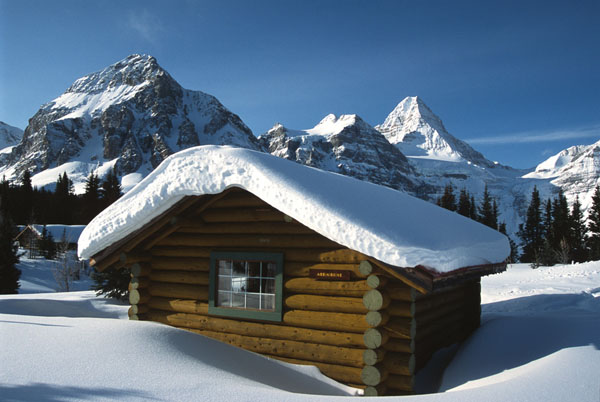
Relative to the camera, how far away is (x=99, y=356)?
4.30 m

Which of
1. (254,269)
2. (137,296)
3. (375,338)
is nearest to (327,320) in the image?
(375,338)

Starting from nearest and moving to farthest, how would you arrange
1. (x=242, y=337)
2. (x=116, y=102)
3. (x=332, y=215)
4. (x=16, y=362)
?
(x=16, y=362), (x=332, y=215), (x=242, y=337), (x=116, y=102)

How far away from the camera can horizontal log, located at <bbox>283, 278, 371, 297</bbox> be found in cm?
549

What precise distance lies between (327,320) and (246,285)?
143 centimetres

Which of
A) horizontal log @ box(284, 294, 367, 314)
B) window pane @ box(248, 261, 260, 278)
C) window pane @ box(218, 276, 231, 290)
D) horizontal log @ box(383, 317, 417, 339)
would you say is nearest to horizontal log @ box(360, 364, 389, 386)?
horizontal log @ box(383, 317, 417, 339)

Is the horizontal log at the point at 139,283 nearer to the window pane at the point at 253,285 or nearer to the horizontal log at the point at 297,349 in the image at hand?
the horizontal log at the point at 297,349

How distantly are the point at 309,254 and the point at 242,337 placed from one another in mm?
1701

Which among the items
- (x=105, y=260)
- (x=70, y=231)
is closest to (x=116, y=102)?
(x=70, y=231)

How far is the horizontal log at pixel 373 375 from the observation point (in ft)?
17.0

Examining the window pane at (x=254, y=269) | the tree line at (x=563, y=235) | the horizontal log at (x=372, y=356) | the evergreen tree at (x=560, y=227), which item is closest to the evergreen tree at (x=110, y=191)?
the tree line at (x=563, y=235)

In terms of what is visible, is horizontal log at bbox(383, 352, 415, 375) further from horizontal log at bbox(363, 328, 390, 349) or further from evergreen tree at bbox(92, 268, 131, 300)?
evergreen tree at bbox(92, 268, 131, 300)

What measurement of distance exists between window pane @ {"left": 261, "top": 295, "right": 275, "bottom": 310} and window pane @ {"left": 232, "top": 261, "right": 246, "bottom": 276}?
488 millimetres

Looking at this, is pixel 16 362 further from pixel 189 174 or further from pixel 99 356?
pixel 189 174

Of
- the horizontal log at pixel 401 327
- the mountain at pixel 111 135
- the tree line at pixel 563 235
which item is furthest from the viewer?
the mountain at pixel 111 135
